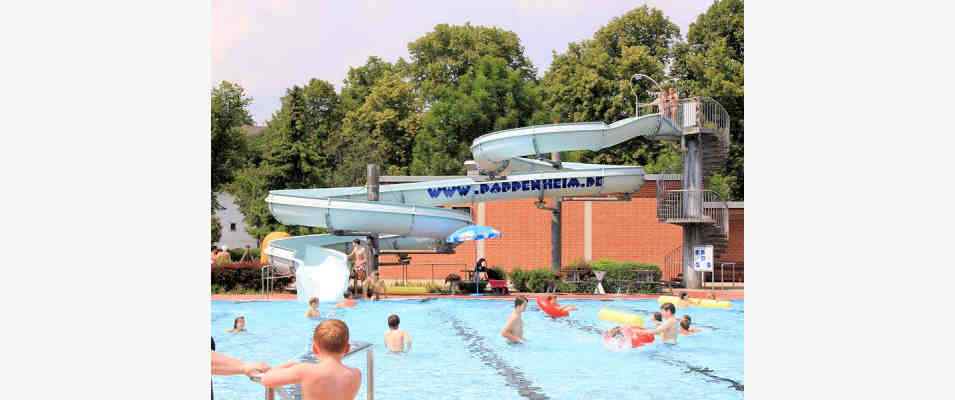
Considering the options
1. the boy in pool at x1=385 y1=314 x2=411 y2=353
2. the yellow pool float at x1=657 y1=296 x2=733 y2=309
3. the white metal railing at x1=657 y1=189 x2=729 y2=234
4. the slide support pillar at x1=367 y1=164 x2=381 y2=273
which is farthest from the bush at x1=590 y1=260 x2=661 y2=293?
the boy in pool at x1=385 y1=314 x2=411 y2=353

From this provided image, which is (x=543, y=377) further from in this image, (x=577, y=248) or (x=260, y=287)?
(x=577, y=248)

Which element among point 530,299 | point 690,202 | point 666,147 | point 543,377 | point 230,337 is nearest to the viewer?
point 543,377

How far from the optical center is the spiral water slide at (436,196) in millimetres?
21609

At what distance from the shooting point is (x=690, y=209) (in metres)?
25.6

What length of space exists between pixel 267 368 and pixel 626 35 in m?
41.0

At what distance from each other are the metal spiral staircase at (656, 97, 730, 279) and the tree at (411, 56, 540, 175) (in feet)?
64.4

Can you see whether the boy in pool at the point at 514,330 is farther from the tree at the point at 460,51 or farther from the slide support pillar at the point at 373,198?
the tree at the point at 460,51

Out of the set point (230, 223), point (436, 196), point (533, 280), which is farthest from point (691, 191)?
point (230, 223)

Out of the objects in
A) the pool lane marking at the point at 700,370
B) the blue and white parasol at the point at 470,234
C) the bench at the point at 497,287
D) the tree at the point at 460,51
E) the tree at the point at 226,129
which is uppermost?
the tree at the point at 460,51

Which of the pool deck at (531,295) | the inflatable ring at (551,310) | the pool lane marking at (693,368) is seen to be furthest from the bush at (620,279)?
the pool lane marking at (693,368)

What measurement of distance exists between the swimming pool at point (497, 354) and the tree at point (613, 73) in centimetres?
2185

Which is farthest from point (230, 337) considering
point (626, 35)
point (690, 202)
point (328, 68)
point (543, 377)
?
point (328, 68)

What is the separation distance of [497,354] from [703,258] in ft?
40.5
